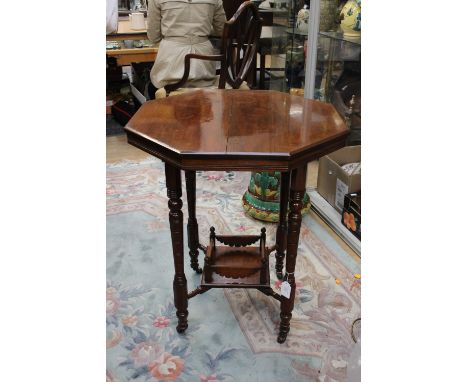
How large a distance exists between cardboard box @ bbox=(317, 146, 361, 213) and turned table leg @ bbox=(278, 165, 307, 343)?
896mm

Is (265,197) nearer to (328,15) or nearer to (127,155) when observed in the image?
(328,15)

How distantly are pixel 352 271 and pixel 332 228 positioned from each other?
0.37 metres

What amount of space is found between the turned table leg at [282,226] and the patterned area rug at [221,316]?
2.6 inches

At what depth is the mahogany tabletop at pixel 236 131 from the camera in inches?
42.5

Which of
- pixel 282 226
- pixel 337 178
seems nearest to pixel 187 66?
pixel 337 178

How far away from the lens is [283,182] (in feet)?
5.37

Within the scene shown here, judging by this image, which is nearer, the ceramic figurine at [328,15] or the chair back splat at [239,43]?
the chair back splat at [239,43]

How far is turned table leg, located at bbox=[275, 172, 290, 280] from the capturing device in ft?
5.37

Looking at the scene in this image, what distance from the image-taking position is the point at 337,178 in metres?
2.30

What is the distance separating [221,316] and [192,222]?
39 centimetres

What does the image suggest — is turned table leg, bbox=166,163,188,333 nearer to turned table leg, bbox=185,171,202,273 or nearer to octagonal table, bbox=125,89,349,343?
octagonal table, bbox=125,89,349,343

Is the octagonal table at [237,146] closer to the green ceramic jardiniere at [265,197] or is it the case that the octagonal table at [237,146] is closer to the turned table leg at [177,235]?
the turned table leg at [177,235]

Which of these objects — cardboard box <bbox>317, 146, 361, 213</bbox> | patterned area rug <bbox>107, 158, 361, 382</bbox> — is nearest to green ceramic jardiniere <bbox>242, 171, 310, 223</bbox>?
patterned area rug <bbox>107, 158, 361, 382</bbox>

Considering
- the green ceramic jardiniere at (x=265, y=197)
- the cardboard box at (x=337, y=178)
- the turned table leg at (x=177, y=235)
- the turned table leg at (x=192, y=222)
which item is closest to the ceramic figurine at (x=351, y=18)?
the cardboard box at (x=337, y=178)
